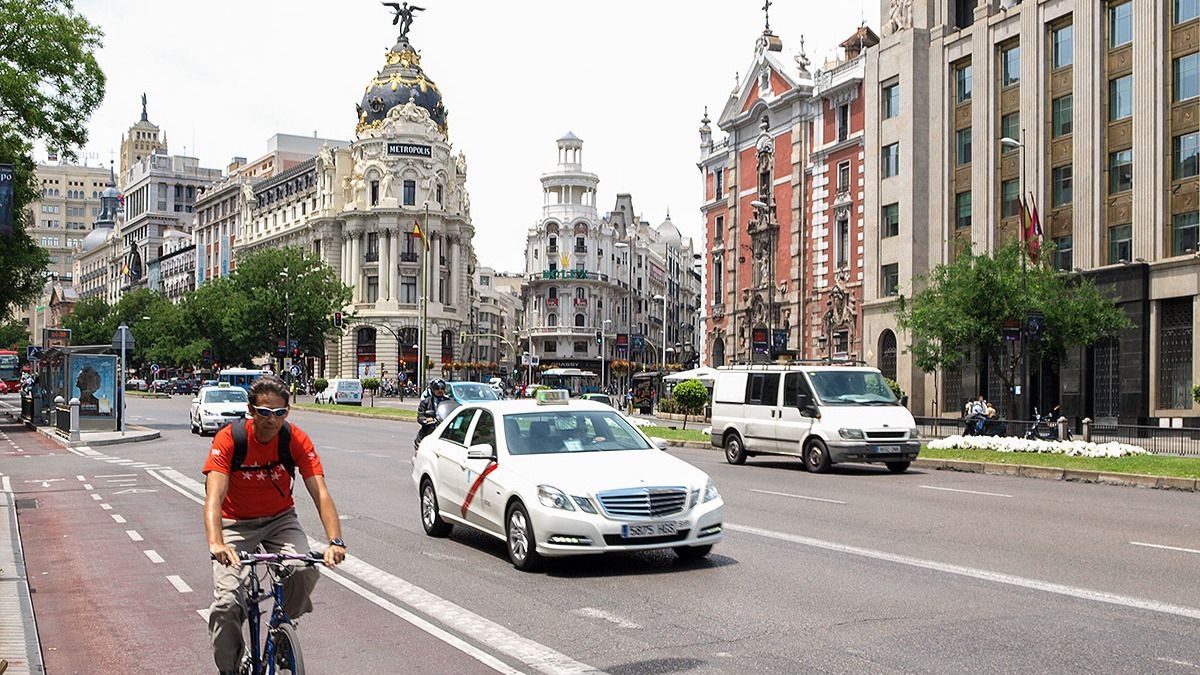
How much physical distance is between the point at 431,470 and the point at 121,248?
183089 millimetres

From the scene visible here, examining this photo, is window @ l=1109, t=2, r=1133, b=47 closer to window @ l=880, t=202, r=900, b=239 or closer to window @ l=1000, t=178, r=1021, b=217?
window @ l=1000, t=178, r=1021, b=217

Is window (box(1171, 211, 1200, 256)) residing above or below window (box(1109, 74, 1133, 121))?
below

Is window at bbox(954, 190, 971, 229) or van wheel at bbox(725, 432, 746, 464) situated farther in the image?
window at bbox(954, 190, 971, 229)

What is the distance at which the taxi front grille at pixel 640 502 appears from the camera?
1060 cm

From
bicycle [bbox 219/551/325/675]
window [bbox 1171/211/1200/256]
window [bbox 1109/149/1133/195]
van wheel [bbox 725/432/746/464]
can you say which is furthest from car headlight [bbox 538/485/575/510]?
window [bbox 1109/149/1133/195]

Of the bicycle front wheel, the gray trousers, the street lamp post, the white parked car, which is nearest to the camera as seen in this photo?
the bicycle front wheel

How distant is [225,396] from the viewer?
39688 mm

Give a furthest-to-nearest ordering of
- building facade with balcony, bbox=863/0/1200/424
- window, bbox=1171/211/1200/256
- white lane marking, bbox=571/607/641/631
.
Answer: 1. building facade with balcony, bbox=863/0/1200/424
2. window, bbox=1171/211/1200/256
3. white lane marking, bbox=571/607/641/631

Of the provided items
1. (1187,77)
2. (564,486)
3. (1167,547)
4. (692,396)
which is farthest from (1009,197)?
(564,486)

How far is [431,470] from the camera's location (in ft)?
44.2

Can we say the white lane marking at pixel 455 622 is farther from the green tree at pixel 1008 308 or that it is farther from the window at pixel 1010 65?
the window at pixel 1010 65

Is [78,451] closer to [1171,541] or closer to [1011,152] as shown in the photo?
[1171,541]

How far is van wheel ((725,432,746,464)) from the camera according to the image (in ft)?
82.5

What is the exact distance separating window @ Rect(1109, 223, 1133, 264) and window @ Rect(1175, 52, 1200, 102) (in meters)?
4.41
